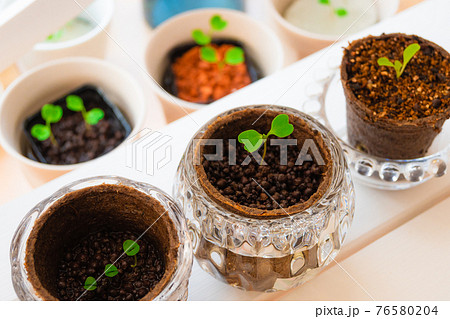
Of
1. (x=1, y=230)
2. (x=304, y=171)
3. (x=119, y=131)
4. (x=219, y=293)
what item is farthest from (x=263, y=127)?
(x=119, y=131)

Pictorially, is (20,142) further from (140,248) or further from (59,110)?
(140,248)

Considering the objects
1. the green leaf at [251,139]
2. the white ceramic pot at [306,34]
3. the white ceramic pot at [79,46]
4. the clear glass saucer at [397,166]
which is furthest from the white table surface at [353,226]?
the white ceramic pot at [79,46]

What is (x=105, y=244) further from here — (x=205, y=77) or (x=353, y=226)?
(x=205, y=77)

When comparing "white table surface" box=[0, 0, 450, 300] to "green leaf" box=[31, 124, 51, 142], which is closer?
"white table surface" box=[0, 0, 450, 300]

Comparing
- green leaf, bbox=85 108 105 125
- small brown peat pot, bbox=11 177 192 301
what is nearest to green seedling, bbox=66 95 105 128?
green leaf, bbox=85 108 105 125

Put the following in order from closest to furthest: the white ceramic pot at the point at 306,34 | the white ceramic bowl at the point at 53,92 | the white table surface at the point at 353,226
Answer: the white table surface at the point at 353,226 → the white ceramic bowl at the point at 53,92 → the white ceramic pot at the point at 306,34

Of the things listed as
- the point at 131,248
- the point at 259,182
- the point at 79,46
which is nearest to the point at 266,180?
the point at 259,182

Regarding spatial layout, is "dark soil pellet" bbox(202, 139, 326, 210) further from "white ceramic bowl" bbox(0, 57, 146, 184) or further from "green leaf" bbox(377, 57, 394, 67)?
"white ceramic bowl" bbox(0, 57, 146, 184)

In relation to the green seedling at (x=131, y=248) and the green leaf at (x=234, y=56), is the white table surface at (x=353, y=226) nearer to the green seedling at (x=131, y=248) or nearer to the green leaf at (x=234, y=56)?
the green seedling at (x=131, y=248)

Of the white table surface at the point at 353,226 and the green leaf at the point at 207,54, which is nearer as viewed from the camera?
the white table surface at the point at 353,226
